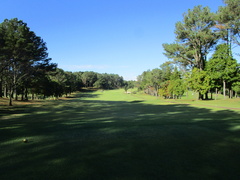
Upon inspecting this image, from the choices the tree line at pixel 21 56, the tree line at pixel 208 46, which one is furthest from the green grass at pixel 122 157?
the tree line at pixel 208 46

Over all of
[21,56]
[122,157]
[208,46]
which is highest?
[208,46]

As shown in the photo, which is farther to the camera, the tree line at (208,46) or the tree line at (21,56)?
the tree line at (208,46)

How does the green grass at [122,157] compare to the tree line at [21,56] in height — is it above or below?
below

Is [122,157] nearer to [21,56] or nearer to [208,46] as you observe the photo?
[21,56]

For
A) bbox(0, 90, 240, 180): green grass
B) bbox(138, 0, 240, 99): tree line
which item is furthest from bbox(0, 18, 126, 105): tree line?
bbox(138, 0, 240, 99): tree line

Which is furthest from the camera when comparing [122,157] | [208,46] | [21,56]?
[208,46]

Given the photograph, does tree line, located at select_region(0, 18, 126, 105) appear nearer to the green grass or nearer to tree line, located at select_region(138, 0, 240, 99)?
the green grass

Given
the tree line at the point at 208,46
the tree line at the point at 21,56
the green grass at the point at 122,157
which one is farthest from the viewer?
the tree line at the point at 208,46

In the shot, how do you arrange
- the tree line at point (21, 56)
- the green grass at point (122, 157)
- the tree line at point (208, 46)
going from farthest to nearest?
the tree line at point (208, 46) < the tree line at point (21, 56) < the green grass at point (122, 157)

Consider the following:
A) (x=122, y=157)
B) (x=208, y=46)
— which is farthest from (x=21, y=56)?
(x=208, y=46)

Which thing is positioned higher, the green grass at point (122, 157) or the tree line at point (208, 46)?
the tree line at point (208, 46)

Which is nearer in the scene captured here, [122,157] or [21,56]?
[122,157]

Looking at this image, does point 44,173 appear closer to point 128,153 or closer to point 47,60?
point 128,153

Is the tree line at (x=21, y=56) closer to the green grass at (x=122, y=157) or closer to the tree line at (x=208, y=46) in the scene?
the green grass at (x=122, y=157)
